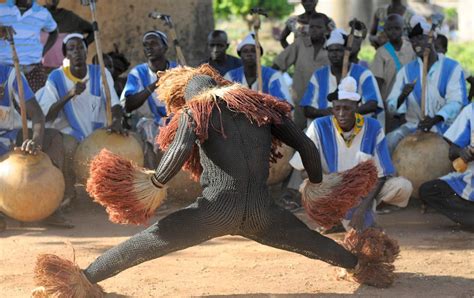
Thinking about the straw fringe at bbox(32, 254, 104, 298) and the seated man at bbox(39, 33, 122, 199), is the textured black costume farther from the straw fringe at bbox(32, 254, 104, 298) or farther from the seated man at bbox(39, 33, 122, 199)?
the seated man at bbox(39, 33, 122, 199)

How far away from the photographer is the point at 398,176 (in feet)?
28.0

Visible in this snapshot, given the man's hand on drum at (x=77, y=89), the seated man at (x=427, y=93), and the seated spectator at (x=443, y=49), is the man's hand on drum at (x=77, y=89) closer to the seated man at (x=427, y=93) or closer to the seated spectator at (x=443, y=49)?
the seated man at (x=427, y=93)

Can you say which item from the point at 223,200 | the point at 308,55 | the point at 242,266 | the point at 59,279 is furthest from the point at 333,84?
the point at 59,279

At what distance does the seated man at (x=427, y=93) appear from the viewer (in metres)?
8.98

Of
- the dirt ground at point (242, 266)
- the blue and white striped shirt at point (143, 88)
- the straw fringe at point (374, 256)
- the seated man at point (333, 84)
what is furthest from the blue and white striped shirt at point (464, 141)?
the blue and white striped shirt at point (143, 88)

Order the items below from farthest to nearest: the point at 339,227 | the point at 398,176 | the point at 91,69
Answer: the point at 91,69 → the point at 398,176 → the point at 339,227

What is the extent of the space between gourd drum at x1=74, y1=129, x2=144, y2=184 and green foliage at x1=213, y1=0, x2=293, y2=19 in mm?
19703

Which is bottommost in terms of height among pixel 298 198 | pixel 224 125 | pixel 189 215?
pixel 298 198

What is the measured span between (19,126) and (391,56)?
168 inches

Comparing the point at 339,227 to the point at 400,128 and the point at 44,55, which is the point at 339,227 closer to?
the point at 400,128

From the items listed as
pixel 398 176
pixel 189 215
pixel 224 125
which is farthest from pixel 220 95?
pixel 398 176

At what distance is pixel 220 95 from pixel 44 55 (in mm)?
5028

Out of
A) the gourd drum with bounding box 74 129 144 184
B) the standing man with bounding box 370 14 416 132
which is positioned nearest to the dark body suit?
the gourd drum with bounding box 74 129 144 184

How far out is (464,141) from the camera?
7887 mm
